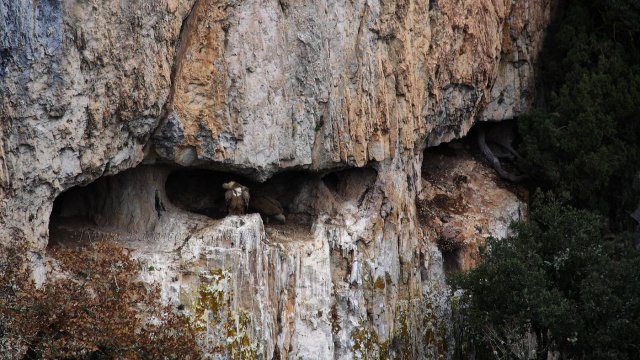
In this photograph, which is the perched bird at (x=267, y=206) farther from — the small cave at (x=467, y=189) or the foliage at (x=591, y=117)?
the foliage at (x=591, y=117)

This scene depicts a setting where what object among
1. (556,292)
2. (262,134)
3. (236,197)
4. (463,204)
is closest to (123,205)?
(236,197)

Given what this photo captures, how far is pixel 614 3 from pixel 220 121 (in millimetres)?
12194

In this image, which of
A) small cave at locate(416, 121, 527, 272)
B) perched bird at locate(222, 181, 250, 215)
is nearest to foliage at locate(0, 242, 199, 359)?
perched bird at locate(222, 181, 250, 215)

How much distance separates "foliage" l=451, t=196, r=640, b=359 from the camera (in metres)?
23.0

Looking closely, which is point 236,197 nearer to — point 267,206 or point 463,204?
point 267,206

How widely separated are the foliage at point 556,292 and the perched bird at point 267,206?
386cm

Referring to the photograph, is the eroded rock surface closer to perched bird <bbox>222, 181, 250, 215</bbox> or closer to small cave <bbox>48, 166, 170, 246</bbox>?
perched bird <bbox>222, 181, 250, 215</bbox>

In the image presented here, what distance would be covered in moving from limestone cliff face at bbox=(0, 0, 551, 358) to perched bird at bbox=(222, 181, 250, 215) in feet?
1.05

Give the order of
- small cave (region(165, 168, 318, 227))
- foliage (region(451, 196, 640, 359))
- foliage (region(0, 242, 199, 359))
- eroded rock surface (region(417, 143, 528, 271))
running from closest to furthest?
foliage (region(0, 242, 199, 359))
foliage (region(451, 196, 640, 359))
small cave (region(165, 168, 318, 227))
eroded rock surface (region(417, 143, 528, 271))

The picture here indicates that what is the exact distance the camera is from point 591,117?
91.9 feet

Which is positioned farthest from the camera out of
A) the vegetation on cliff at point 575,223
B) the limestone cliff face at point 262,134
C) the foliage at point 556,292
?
the vegetation on cliff at point 575,223

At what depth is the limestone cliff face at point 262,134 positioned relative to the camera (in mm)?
19016

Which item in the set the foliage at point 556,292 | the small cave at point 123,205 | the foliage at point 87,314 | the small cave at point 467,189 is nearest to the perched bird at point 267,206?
the small cave at point 123,205

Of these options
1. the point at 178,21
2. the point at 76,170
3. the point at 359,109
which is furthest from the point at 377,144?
the point at 76,170
